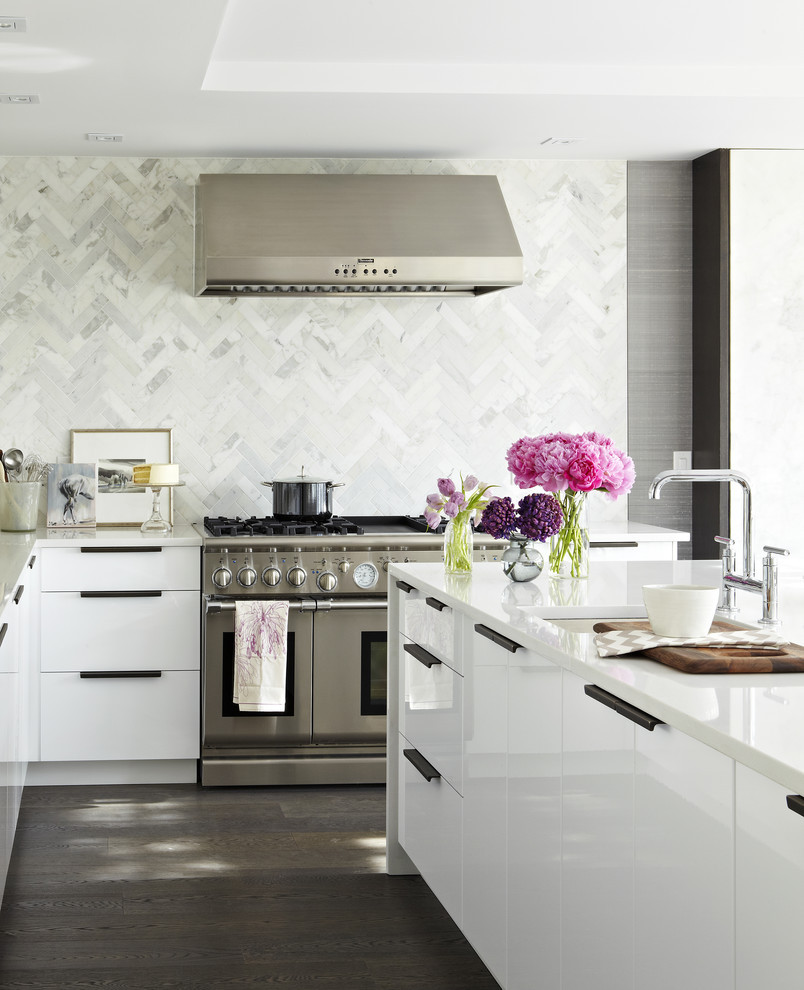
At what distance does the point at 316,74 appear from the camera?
3.91 meters

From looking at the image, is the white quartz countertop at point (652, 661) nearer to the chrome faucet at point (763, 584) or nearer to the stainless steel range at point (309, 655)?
the chrome faucet at point (763, 584)

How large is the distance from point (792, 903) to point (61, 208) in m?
4.28

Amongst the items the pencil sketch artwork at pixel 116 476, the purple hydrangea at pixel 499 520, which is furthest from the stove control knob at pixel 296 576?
the purple hydrangea at pixel 499 520

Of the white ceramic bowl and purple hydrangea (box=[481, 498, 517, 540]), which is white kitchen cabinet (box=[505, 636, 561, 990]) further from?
purple hydrangea (box=[481, 498, 517, 540])

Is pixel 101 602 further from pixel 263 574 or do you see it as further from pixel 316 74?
pixel 316 74

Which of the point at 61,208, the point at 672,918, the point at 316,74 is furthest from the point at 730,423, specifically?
the point at 672,918

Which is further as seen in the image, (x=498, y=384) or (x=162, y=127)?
(x=498, y=384)

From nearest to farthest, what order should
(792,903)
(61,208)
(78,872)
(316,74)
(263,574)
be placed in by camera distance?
(792,903) < (78,872) < (316,74) < (263,574) < (61,208)

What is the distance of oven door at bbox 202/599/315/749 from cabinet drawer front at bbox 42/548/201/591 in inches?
7.2

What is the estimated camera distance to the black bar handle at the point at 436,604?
274 centimetres

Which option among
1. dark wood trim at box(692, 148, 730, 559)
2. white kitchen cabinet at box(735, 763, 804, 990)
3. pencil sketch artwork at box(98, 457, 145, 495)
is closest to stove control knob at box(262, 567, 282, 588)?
pencil sketch artwork at box(98, 457, 145, 495)

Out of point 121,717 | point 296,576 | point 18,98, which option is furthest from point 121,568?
point 18,98

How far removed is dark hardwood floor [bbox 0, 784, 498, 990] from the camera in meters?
2.71

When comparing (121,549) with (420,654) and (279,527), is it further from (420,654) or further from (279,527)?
(420,654)
